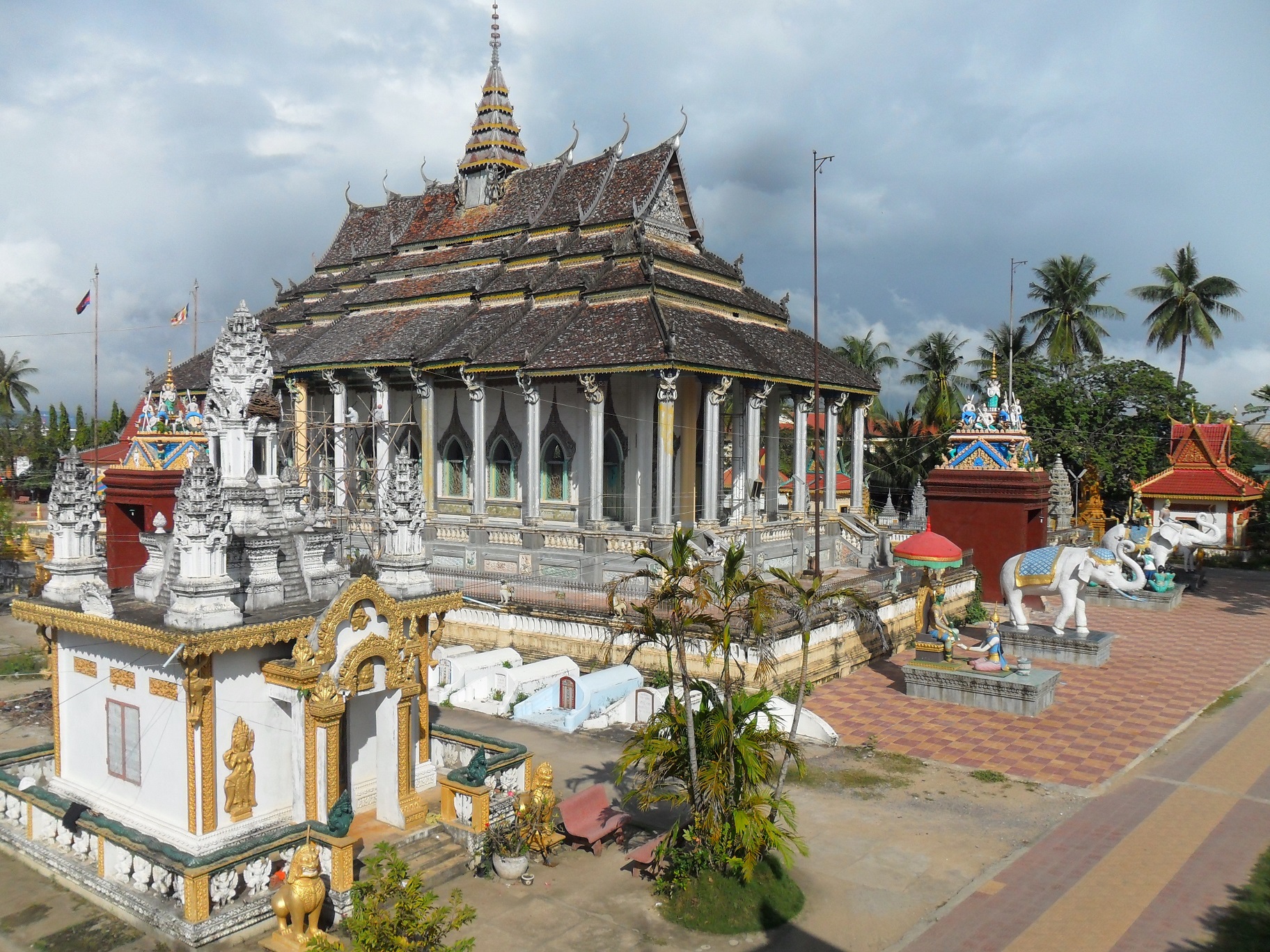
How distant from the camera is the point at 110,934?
8.36m

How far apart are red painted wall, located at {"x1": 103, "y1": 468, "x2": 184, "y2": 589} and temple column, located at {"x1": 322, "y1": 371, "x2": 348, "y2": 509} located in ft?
15.7

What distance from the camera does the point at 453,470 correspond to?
30.8 meters

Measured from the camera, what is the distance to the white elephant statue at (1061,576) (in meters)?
19.7

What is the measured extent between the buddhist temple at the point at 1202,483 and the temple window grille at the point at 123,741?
117 feet

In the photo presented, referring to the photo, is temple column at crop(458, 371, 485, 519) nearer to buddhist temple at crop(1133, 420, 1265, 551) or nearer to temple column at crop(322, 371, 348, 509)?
temple column at crop(322, 371, 348, 509)

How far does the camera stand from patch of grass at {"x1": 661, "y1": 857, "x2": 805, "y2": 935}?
8672mm

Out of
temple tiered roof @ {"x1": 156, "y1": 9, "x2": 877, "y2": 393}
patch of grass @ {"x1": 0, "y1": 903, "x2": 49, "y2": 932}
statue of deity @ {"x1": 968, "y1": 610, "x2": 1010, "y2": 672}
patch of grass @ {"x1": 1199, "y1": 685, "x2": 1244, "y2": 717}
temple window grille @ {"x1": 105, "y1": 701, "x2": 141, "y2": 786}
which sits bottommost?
patch of grass @ {"x1": 1199, "y1": 685, "x2": 1244, "y2": 717}

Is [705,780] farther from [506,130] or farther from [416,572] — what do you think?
[506,130]

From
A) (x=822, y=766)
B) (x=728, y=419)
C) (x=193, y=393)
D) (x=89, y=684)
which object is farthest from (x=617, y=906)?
(x=193, y=393)

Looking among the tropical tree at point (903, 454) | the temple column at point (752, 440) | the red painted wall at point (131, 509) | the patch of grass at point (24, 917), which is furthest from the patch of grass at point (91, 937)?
the tropical tree at point (903, 454)

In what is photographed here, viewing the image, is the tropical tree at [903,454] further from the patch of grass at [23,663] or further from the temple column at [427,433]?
the patch of grass at [23,663]

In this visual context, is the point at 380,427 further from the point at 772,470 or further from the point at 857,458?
the point at 857,458

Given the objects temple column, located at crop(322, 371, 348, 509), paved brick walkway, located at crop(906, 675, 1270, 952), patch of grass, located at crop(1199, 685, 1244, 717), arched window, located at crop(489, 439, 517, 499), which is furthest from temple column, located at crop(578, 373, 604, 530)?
paved brick walkway, located at crop(906, 675, 1270, 952)

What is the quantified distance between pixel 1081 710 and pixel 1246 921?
7.90 m
